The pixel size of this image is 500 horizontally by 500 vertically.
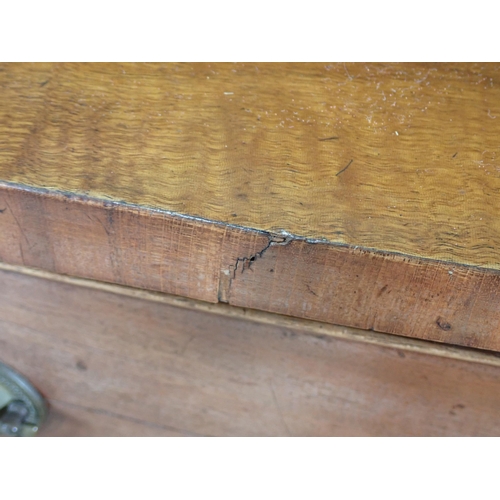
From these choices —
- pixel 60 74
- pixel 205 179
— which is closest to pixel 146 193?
pixel 205 179

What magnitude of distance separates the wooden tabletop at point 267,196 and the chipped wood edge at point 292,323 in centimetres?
3

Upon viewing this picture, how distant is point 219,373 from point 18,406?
0.27m

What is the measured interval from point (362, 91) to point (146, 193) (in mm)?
243

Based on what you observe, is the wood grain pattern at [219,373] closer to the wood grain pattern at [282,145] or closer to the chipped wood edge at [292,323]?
the chipped wood edge at [292,323]

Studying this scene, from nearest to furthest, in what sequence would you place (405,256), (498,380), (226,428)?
(405,256), (498,380), (226,428)

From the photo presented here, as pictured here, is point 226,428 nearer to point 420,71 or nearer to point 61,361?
point 61,361

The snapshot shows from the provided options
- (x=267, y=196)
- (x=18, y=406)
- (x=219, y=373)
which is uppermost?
(x=267, y=196)

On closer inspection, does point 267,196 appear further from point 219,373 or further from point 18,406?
point 18,406

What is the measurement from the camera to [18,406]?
655mm

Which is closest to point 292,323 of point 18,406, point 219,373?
point 219,373

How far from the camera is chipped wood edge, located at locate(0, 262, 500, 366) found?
0.48 metres

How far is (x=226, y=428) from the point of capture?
2.08 ft

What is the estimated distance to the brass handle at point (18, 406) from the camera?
0.63 m

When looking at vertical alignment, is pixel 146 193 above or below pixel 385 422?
above
